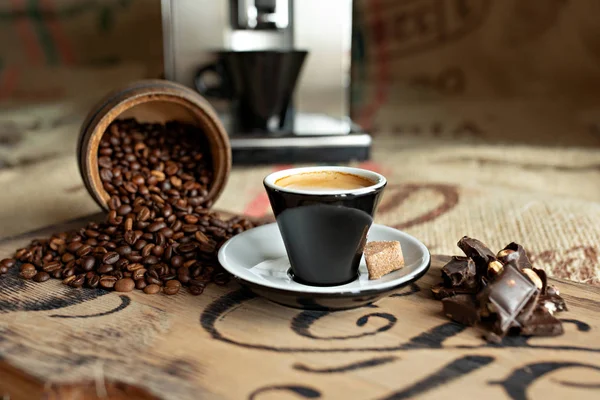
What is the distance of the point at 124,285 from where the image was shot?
0.82 meters

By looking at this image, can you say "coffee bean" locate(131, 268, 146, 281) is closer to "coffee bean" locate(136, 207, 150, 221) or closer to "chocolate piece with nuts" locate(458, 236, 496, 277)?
"coffee bean" locate(136, 207, 150, 221)

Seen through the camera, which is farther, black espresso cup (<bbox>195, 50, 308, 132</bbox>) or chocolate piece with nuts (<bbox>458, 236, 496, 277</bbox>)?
black espresso cup (<bbox>195, 50, 308, 132</bbox>)

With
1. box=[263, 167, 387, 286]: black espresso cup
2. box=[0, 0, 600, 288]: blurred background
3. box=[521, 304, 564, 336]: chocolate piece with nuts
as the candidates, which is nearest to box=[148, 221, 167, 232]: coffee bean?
box=[263, 167, 387, 286]: black espresso cup

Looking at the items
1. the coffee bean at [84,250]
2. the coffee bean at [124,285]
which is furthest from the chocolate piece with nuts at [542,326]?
the coffee bean at [84,250]

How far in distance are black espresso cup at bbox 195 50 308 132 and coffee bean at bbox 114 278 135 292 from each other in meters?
0.87

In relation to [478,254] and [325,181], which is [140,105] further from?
[478,254]

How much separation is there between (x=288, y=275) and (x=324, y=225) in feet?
0.36

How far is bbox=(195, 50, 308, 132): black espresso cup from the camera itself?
159 centimetres

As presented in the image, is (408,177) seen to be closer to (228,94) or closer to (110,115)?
(228,94)

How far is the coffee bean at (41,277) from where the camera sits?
2.81ft

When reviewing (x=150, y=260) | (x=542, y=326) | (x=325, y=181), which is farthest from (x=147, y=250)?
(x=542, y=326)

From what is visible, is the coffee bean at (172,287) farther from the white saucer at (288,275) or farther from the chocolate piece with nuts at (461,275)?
the chocolate piece with nuts at (461,275)

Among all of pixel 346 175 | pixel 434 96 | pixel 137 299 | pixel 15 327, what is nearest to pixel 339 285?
pixel 346 175

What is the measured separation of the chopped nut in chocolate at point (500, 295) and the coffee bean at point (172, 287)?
0.32 metres
